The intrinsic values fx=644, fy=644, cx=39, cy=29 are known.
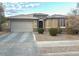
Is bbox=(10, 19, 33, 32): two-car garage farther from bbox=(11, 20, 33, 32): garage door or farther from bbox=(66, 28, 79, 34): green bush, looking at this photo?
bbox=(66, 28, 79, 34): green bush

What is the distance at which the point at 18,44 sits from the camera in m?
8.06

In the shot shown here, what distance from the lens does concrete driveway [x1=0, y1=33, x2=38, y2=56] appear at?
26.3 feet

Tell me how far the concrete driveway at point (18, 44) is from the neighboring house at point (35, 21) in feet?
0.27

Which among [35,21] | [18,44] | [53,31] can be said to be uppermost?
[35,21]

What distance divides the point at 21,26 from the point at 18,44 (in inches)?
9.2

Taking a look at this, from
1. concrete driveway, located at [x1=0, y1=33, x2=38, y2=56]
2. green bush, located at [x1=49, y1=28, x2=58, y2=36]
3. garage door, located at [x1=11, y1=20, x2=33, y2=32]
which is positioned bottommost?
concrete driveway, located at [x1=0, y1=33, x2=38, y2=56]

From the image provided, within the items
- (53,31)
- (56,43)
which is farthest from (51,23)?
(56,43)

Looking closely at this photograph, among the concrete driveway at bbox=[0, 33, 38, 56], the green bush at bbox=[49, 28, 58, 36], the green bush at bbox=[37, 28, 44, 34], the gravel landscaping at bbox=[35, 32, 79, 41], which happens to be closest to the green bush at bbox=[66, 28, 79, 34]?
the gravel landscaping at bbox=[35, 32, 79, 41]

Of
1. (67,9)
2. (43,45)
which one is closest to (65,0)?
(67,9)

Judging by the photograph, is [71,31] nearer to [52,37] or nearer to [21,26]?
[52,37]

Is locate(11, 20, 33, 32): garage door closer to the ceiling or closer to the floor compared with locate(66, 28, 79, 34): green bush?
closer to the ceiling

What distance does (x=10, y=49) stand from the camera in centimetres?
805

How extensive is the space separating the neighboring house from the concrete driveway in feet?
0.27

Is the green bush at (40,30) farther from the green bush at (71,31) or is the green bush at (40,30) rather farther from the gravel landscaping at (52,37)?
the green bush at (71,31)
